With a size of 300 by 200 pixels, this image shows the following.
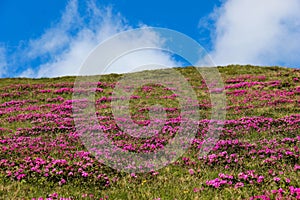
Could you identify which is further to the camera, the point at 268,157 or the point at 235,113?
the point at 235,113

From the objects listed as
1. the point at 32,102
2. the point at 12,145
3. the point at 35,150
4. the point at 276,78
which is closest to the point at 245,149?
the point at 35,150

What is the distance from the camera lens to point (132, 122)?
19859 mm

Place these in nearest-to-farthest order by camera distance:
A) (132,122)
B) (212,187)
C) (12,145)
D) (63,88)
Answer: (212,187), (12,145), (132,122), (63,88)

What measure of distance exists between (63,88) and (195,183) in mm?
25458

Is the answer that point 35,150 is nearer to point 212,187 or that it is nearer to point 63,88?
point 212,187

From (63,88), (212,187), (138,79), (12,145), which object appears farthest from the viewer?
(138,79)

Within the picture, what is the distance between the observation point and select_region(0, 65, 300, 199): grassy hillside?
31.6 feet

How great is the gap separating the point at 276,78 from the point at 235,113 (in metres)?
16.6

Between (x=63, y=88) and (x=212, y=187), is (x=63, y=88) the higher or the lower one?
the higher one

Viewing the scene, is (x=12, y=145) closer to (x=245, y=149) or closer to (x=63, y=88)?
(x=245, y=149)

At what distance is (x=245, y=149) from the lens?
13.3 m

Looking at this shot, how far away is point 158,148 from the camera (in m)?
14.0

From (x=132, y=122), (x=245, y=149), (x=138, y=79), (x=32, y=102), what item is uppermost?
(x=138, y=79)

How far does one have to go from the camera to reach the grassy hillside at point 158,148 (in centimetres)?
963
